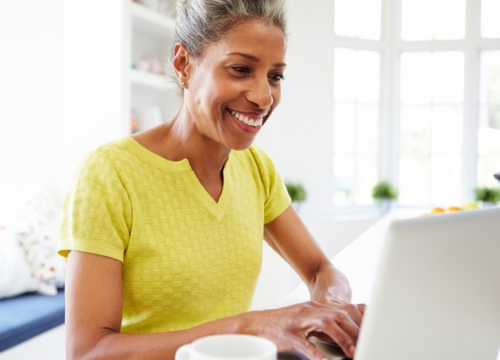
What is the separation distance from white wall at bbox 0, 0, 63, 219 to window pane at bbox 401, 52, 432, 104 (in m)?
3.33

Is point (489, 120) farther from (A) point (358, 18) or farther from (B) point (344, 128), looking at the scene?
(A) point (358, 18)

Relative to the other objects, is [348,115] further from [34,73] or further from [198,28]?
[198,28]

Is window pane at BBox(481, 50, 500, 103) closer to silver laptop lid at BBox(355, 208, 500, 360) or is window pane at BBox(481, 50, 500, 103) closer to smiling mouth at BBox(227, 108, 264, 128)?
smiling mouth at BBox(227, 108, 264, 128)

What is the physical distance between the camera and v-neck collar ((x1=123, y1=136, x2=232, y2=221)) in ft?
4.31

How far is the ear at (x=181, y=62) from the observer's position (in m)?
1.31

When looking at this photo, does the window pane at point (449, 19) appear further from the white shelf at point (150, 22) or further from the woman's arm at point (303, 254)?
the woman's arm at point (303, 254)

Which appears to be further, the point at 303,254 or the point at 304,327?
the point at 303,254

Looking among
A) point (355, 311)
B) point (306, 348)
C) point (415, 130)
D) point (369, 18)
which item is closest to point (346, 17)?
point (369, 18)

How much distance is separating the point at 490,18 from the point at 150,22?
10.9 feet

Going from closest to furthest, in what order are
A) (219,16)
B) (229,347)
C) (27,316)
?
(229,347) < (219,16) < (27,316)

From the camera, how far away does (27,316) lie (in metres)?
A: 2.49

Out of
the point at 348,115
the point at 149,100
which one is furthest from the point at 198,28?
the point at 348,115

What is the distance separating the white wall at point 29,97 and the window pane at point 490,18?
3.80 m

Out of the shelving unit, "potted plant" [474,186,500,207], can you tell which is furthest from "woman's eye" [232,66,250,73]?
"potted plant" [474,186,500,207]
